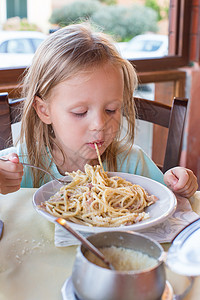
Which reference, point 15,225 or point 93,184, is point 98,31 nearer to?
point 93,184

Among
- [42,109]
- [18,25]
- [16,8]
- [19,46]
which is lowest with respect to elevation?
[42,109]

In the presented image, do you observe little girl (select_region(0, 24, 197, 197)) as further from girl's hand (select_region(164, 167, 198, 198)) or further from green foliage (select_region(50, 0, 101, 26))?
green foliage (select_region(50, 0, 101, 26))

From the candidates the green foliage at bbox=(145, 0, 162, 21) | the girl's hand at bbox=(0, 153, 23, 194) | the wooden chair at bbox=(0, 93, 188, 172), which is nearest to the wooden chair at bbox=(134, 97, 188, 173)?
the wooden chair at bbox=(0, 93, 188, 172)

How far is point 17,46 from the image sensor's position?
101 inches

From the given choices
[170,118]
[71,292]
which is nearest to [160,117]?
[170,118]

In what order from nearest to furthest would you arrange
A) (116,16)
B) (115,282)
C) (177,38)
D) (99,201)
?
(115,282), (99,201), (116,16), (177,38)

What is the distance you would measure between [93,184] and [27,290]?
43cm

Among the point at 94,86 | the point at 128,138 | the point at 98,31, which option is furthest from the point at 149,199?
the point at 98,31

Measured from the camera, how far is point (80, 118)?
127 centimetres

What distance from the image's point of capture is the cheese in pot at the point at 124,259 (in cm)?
59

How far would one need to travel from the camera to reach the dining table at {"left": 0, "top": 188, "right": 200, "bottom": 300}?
0.64 metres

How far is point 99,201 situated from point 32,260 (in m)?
0.27

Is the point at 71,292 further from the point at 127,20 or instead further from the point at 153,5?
the point at 153,5

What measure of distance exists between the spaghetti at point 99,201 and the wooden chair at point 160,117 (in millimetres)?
502
